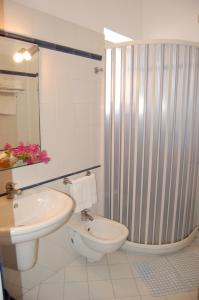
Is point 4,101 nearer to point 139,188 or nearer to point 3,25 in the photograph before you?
point 3,25

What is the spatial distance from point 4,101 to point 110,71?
39.5 inches

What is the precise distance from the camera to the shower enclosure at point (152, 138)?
200 cm

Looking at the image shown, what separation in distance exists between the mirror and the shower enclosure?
0.74 meters

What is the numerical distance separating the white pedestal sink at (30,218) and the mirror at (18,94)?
1.25ft

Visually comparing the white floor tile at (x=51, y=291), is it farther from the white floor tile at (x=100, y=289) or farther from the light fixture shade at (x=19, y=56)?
the light fixture shade at (x=19, y=56)

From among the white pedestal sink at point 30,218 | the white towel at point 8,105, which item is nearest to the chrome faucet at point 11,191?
the white pedestal sink at point 30,218

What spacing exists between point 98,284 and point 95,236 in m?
0.38

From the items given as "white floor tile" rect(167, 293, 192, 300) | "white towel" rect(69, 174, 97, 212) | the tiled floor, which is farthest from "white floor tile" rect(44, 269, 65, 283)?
"white floor tile" rect(167, 293, 192, 300)

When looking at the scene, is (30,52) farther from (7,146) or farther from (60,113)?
(7,146)

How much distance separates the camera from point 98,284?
1937 mm

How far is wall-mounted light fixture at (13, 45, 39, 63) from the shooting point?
1.57 metres

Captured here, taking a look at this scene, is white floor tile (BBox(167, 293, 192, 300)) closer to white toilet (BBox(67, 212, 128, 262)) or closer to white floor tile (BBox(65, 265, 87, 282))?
white toilet (BBox(67, 212, 128, 262))

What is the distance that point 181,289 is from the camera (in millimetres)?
1873

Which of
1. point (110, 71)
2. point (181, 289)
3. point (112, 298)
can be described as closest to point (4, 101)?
point (110, 71)
